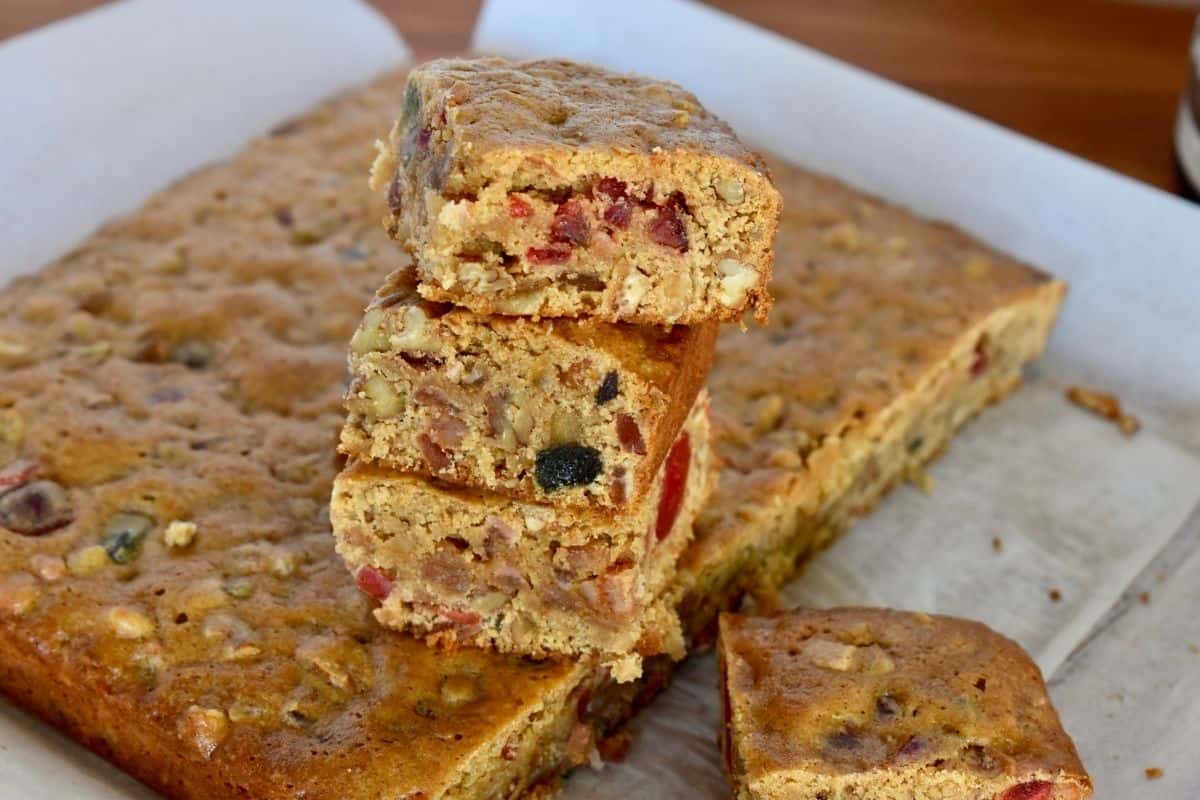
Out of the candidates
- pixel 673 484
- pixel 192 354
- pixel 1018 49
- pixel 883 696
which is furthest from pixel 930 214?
pixel 192 354

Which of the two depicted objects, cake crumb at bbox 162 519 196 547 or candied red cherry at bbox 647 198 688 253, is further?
cake crumb at bbox 162 519 196 547

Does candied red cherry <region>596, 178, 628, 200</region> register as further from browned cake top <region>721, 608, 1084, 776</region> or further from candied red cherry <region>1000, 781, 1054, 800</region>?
candied red cherry <region>1000, 781, 1054, 800</region>

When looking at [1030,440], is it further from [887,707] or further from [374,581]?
[374,581]

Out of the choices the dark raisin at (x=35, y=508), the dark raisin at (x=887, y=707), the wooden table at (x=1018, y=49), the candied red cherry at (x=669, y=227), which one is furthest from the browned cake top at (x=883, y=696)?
the wooden table at (x=1018, y=49)

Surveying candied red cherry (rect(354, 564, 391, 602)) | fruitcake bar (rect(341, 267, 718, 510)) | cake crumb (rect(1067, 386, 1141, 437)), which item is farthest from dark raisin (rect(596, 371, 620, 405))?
cake crumb (rect(1067, 386, 1141, 437))

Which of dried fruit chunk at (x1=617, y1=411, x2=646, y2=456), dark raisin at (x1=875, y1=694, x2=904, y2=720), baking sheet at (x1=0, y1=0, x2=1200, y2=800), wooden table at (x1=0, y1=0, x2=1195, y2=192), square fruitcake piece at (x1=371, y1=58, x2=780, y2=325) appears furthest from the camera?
wooden table at (x1=0, y1=0, x2=1195, y2=192)
